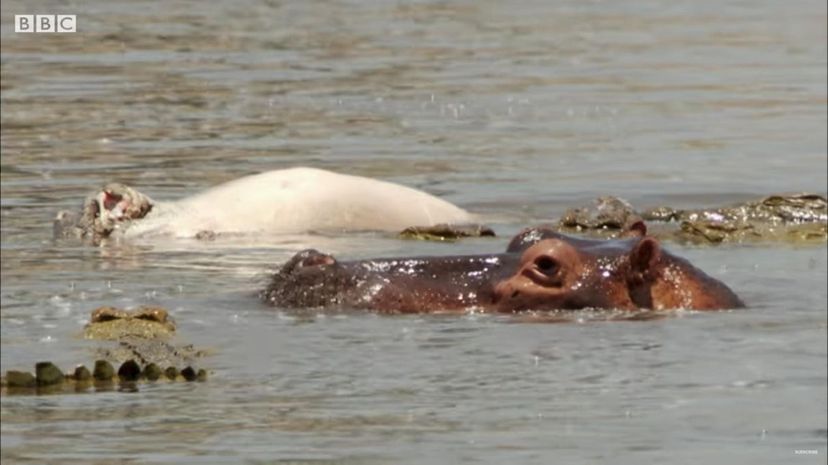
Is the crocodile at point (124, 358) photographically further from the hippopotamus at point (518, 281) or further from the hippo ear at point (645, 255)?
the hippo ear at point (645, 255)

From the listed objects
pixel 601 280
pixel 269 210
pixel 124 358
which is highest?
pixel 269 210

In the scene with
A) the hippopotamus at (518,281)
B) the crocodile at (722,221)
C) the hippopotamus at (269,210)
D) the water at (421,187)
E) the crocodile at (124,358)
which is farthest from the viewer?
the hippopotamus at (269,210)

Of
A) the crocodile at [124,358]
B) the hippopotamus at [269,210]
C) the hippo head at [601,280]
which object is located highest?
the hippopotamus at [269,210]

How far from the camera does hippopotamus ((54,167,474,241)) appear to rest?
10.9 m

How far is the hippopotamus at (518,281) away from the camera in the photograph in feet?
27.7

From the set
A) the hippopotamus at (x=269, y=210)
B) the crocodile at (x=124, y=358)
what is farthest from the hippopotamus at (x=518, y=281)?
the hippopotamus at (x=269, y=210)

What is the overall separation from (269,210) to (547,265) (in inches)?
108

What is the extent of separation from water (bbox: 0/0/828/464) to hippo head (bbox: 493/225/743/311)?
5.9 inches

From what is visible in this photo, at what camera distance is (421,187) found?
12.1 meters

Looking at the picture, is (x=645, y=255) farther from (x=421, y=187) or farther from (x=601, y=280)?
(x=421, y=187)

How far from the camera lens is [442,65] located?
1841cm

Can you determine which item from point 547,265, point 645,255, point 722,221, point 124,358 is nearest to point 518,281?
point 547,265

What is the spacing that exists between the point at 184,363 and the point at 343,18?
1452 centimetres

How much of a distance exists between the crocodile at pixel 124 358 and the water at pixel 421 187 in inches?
3.8
